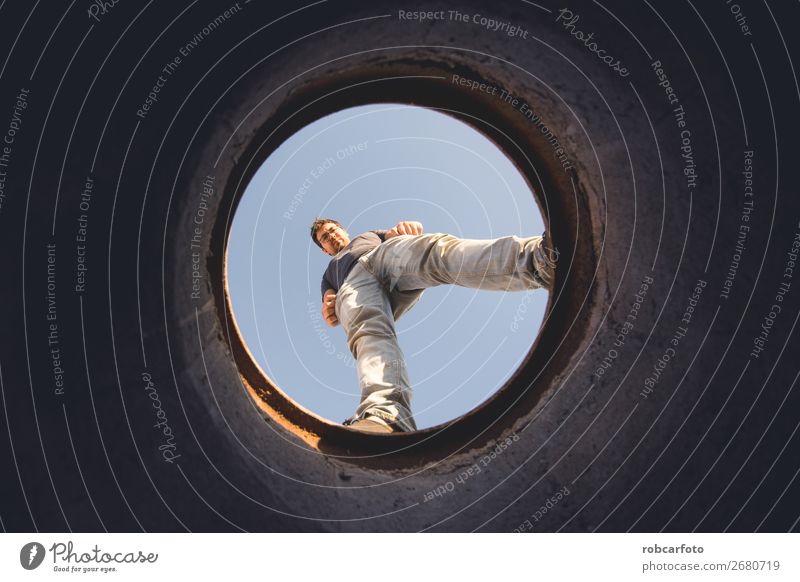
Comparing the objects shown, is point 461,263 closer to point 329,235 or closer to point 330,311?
point 330,311

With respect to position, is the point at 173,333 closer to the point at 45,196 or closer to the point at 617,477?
the point at 45,196

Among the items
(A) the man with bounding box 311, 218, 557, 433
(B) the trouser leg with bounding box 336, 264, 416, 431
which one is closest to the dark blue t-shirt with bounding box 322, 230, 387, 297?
(A) the man with bounding box 311, 218, 557, 433

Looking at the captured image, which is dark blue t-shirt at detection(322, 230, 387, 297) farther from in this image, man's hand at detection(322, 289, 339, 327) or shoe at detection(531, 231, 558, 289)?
shoe at detection(531, 231, 558, 289)

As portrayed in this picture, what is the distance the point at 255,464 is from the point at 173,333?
61 centimetres

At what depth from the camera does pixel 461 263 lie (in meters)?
3.60

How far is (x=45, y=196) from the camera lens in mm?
1974

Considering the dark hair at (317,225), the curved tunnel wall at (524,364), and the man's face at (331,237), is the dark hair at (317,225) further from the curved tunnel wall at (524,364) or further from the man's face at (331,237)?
the curved tunnel wall at (524,364)

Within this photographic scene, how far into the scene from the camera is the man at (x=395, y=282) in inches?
125

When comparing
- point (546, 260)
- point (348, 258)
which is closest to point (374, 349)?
point (348, 258)

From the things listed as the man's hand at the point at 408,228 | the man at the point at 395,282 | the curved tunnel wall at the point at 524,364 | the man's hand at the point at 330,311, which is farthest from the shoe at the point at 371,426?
the man's hand at the point at 408,228

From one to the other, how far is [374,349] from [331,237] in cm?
263

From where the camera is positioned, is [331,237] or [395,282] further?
[331,237]

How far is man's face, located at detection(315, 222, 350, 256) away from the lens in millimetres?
6266

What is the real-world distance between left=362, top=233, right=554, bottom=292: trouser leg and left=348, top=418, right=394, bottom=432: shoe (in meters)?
1.04
